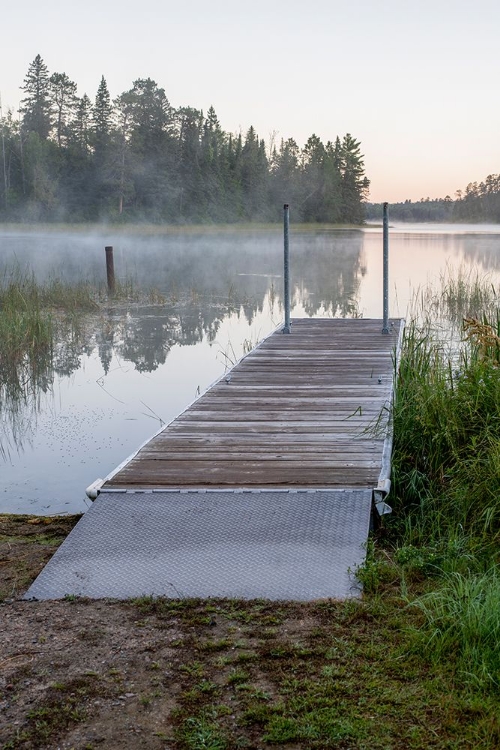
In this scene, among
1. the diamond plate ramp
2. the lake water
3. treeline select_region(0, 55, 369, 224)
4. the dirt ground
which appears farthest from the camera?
treeline select_region(0, 55, 369, 224)

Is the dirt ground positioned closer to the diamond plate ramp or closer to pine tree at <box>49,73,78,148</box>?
the diamond plate ramp

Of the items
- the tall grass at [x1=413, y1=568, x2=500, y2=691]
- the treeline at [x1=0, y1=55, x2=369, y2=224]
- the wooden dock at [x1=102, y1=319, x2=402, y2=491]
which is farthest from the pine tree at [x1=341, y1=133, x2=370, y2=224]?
the tall grass at [x1=413, y1=568, x2=500, y2=691]

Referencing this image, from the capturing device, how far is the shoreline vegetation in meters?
2.21

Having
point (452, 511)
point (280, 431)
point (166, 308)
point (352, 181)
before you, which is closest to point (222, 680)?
point (452, 511)

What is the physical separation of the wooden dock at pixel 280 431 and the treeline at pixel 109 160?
57.1m

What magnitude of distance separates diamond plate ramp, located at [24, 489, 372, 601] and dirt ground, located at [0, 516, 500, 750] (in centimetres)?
10

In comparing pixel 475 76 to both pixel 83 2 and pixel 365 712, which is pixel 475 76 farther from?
pixel 365 712

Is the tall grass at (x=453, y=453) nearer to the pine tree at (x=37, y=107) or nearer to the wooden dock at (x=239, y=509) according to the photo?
the wooden dock at (x=239, y=509)

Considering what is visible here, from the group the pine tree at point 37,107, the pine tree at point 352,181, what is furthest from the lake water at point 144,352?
the pine tree at point 352,181

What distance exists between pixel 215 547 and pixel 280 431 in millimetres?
1451

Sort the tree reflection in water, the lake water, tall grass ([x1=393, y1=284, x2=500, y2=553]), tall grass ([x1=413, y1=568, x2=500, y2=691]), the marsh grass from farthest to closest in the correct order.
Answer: the tree reflection in water → the lake water → tall grass ([x1=393, y1=284, x2=500, y2=553]) → the marsh grass → tall grass ([x1=413, y1=568, x2=500, y2=691])

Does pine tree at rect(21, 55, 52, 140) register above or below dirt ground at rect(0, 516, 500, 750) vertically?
above

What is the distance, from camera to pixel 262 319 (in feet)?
43.4

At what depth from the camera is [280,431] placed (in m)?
4.66
